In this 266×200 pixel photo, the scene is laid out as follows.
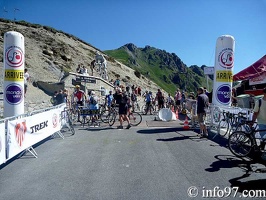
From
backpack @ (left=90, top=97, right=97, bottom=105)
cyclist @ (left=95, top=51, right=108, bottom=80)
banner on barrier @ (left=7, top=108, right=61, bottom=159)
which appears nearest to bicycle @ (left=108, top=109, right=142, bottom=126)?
backpack @ (left=90, top=97, right=97, bottom=105)

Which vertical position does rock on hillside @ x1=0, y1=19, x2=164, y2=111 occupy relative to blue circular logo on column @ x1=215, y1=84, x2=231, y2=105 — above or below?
above

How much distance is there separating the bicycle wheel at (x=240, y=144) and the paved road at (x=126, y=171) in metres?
0.27

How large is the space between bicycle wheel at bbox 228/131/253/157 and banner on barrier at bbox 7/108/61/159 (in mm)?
5819

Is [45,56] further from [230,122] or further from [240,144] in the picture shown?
[240,144]

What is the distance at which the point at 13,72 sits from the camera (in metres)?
9.45

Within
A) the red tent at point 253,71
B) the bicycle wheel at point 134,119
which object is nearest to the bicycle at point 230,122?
the bicycle wheel at point 134,119

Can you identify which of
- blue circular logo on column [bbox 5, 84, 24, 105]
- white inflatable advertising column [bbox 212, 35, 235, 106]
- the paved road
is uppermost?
white inflatable advertising column [bbox 212, 35, 235, 106]

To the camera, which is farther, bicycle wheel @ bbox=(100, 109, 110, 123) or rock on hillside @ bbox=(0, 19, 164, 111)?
rock on hillside @ bbox=(0, 19, 164, 111)

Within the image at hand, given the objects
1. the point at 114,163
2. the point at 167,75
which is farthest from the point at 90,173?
the point at 167,75

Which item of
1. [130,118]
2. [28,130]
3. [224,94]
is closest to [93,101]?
[130,118]

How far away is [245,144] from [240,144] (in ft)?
0.47

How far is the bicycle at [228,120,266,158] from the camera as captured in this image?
6523mm

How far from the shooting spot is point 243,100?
47.1 feet

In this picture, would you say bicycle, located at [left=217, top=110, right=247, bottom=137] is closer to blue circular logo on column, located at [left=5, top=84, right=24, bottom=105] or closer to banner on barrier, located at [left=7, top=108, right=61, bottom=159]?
banner on barrier, located at [left=7, top=108, right=61, bottom=159]
